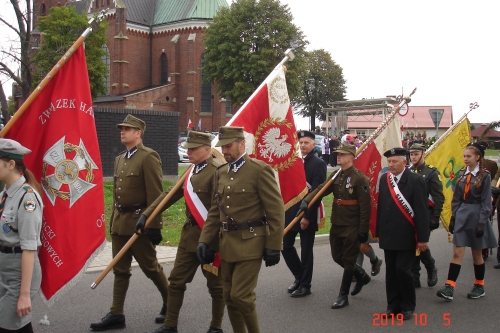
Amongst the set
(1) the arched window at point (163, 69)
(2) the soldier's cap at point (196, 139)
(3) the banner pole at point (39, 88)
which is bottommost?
(2) the soldier's cap at point (196, 139)

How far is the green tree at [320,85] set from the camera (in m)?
67.4

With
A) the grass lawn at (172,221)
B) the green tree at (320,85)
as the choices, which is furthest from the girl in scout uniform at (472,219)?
the green tree at (320,85)

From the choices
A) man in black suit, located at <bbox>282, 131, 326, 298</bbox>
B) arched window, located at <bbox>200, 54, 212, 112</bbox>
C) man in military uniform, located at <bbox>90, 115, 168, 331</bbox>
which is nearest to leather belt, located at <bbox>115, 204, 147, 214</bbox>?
man in military uniform, located at <bbox>90, 115, 168, 331</bbox>

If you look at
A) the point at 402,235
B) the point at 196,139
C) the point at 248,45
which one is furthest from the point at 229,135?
the point at 248,45

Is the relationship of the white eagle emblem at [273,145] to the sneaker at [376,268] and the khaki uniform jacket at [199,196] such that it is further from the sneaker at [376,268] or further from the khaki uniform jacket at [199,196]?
the sneaker at [376,268]

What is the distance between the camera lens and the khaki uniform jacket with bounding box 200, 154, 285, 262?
4633 millimetres

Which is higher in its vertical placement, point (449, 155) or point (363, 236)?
point (449, 155)

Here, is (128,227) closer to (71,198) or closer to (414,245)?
(71,198)

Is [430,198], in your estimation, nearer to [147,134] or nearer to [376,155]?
[376,155]

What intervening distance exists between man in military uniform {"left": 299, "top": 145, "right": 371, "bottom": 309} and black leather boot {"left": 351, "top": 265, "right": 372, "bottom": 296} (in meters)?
0.38

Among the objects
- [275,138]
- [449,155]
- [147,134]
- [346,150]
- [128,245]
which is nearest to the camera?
[128,245]

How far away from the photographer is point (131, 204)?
572 centimetres

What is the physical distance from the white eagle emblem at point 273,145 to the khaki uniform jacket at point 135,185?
151cm

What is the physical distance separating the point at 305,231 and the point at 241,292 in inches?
103
